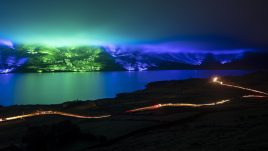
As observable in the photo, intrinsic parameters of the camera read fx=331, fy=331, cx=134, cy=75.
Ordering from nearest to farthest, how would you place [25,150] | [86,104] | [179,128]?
1. [25,150]
2. [179,128]
3. [86,104]

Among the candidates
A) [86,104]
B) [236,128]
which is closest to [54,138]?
[236,128]

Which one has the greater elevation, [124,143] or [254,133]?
[254,133]

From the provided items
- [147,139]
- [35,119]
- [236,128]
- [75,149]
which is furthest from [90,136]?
[35,119]

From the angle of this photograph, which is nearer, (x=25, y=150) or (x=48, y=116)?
(x=25, y=150)

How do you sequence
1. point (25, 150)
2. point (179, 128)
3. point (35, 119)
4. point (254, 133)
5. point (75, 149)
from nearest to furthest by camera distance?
1. point (254, 133)
2. point (25, 150)
3. point (75, 149)
4. point (179, 128)
5. point (35, 119)

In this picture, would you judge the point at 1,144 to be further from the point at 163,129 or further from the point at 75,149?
the point at 163,129

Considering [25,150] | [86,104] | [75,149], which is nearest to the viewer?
[25,150]

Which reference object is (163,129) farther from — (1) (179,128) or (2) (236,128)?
(2) (236,128)

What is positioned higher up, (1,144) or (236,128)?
(236,128)

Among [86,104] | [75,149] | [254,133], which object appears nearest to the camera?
[254,133]
